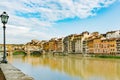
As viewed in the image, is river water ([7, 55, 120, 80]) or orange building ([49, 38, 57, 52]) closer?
river water ([7, 55, 120, 80])

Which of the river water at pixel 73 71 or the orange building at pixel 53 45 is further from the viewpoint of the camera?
the orange building at pixel 53 45

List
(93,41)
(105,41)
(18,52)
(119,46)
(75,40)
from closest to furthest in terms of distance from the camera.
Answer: (119,46) < (105,41) < (93,41) < (75,40) < (18,52)

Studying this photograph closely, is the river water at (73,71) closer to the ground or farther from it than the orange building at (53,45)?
closer to the ground

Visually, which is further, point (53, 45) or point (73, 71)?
point (53, 45)

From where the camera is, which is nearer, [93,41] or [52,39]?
[93,41]

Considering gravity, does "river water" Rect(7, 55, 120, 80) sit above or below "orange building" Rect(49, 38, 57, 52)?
below

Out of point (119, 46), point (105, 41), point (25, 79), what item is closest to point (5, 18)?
point (25, 79)

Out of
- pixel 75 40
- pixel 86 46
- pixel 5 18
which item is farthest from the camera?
pixel 75 40

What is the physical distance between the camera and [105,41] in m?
81.9

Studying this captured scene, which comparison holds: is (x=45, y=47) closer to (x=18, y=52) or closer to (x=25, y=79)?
(x=18, y=52)

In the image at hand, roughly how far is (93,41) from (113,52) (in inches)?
452

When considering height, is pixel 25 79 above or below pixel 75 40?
below

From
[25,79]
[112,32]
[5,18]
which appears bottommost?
[25,79]

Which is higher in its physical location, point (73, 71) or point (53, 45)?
point (53, 45)
